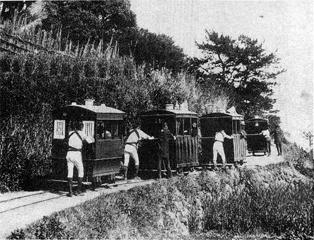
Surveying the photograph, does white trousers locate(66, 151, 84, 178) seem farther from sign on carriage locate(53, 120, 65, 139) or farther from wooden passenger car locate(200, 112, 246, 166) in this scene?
wooden passenger car locate(200, 112, 246, 166)

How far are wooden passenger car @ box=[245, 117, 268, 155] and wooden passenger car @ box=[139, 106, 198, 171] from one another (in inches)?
482

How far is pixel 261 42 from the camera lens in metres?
40.0

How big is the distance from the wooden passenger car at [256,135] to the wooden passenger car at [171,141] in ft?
40.1

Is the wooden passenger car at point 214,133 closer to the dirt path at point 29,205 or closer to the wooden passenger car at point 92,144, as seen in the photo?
the wooden passenger car at point 92,144

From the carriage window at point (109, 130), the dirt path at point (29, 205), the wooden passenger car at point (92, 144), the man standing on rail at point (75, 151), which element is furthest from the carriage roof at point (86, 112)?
the dirt path at point (29, 205)

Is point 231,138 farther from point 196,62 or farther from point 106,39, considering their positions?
point 196,62

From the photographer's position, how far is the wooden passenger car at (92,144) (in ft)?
37.9

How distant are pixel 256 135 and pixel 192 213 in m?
15.1

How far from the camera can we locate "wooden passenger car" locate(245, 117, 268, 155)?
26.4 metres

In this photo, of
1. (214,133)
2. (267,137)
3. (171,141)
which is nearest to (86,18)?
(267,137)

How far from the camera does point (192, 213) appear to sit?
12.4 metres

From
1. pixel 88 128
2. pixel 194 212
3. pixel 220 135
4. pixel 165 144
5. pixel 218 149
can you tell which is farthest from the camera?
pixel 218 149

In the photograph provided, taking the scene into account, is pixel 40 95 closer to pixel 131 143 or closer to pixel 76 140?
pixel 76 140

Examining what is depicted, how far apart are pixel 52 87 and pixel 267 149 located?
1672 cm
